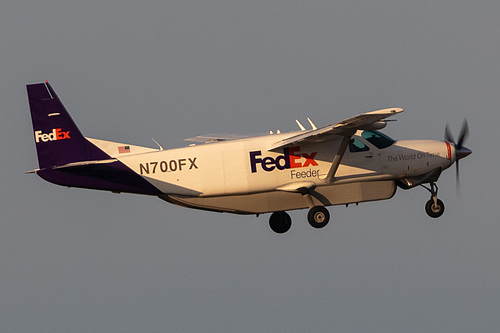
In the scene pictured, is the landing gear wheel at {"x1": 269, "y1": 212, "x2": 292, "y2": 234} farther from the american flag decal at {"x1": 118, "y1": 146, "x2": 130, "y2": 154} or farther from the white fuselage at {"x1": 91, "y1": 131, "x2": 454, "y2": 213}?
the american flag decal at {"x1": 118, "y1": 146, "x2": 130, "y2": 154}

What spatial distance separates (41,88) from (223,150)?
5.49 meters

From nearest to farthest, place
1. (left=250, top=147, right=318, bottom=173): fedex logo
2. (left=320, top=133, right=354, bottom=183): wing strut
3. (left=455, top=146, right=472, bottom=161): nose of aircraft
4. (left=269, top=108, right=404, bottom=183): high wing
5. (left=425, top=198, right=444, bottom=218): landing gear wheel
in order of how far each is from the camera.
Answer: (left=269, top=108, right=404, bottom=183): high wing → (left=320, top=133, right=354, bottom=183): wing strut → (left=250, top=147, right=318, bottom=173): fedex logo → (left=425, top=198, right=444, bottom=218): landing gear wheel → (left=455, top=146, right=472, bottom=161): nose of aircraft

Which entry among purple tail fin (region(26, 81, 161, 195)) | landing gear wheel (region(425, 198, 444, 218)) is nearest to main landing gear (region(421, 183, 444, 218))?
landing gear wheel (region(425, 198, 444, 218))

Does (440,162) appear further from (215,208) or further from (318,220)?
(215,208)

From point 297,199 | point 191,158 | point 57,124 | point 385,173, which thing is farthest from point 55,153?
point 385,173

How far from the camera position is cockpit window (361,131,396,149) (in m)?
38.8

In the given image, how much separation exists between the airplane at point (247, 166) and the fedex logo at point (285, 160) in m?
0.03

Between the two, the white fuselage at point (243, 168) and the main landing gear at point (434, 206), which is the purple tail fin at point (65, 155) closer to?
the white fuselage at point (243, 168)

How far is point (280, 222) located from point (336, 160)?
10.0 ft

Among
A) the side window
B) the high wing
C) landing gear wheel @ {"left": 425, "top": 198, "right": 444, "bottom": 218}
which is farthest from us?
landing gear wheel @ {"left": 425, "top": 198, "right": 444, "bottom": 218}

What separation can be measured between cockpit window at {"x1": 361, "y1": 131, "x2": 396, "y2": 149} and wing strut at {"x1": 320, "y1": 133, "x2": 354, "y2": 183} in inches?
41.1

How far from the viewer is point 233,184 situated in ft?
125

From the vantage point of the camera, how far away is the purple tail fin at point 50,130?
123 feet

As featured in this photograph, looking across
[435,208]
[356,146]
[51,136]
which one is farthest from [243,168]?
[435,208]
